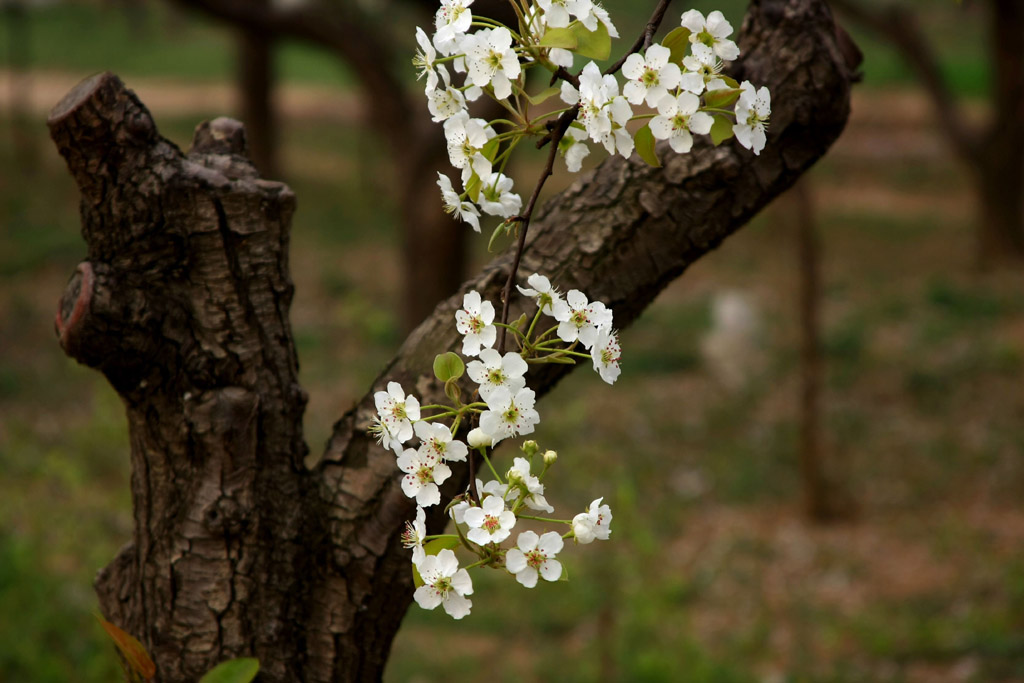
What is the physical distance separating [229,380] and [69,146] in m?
0.39

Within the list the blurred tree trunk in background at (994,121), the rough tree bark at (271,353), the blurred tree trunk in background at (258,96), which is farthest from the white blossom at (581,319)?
the blurred tree trunk in background at (258,96)

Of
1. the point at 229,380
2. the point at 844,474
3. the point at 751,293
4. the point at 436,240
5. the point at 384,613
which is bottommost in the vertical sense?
the point at 384,613

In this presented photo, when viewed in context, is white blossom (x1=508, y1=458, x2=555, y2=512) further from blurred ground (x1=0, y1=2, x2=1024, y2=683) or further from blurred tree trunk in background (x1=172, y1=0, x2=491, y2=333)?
blurred tree trunk in background (x1=172, y1=0, x2=491, y2=333)

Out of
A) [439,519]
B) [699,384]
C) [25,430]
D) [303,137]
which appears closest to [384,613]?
[439,519]

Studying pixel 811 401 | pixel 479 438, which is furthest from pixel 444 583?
pixel 811 401

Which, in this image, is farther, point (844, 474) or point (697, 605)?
point (844, 474)

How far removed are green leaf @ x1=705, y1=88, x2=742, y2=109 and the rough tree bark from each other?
1.57 feet

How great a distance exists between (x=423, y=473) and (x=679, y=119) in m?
0.44

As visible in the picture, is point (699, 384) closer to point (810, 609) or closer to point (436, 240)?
point (436, 240)

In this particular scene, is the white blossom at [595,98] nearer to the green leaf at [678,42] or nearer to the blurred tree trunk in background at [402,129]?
the green leaf at [678,42]

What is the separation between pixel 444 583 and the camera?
943 mm

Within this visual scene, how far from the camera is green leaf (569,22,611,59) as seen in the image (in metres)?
0.97

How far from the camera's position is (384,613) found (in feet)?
4.91

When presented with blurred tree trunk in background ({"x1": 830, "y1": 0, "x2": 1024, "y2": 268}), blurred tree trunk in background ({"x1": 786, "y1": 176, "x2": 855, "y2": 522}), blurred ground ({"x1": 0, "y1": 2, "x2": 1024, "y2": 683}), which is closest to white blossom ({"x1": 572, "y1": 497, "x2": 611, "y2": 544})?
blurred ground ({"x1": 0, "y1": 2, "x2": 1024, "y2": 683})
